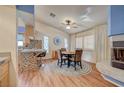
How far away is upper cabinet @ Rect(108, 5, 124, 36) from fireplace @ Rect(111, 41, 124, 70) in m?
0.19

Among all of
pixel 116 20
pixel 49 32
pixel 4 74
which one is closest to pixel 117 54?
pixel 116 20

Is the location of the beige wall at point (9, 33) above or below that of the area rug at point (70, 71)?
above

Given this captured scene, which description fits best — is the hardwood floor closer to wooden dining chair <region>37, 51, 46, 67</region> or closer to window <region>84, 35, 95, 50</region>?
wooden dining chair <region>37, 51, 46, 67</region>

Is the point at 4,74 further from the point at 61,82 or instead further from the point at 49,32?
the point at 49,32

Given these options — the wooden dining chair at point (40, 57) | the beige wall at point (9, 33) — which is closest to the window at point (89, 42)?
the wooden dining chair at point (40, 57)

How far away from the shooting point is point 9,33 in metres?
2.37

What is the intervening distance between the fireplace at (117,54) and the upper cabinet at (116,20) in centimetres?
19

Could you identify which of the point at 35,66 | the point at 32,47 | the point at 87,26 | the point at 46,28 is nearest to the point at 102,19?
the point at 87,26

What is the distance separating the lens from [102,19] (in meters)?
3.82

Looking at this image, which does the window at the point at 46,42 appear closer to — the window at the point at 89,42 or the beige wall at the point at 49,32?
the beige wall at the point at 49,32

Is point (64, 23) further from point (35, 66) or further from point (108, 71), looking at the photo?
point (108, 71)

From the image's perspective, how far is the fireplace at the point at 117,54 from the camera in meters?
2.15

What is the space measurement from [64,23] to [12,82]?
265cm

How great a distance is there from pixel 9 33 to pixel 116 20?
1920 millimetres
